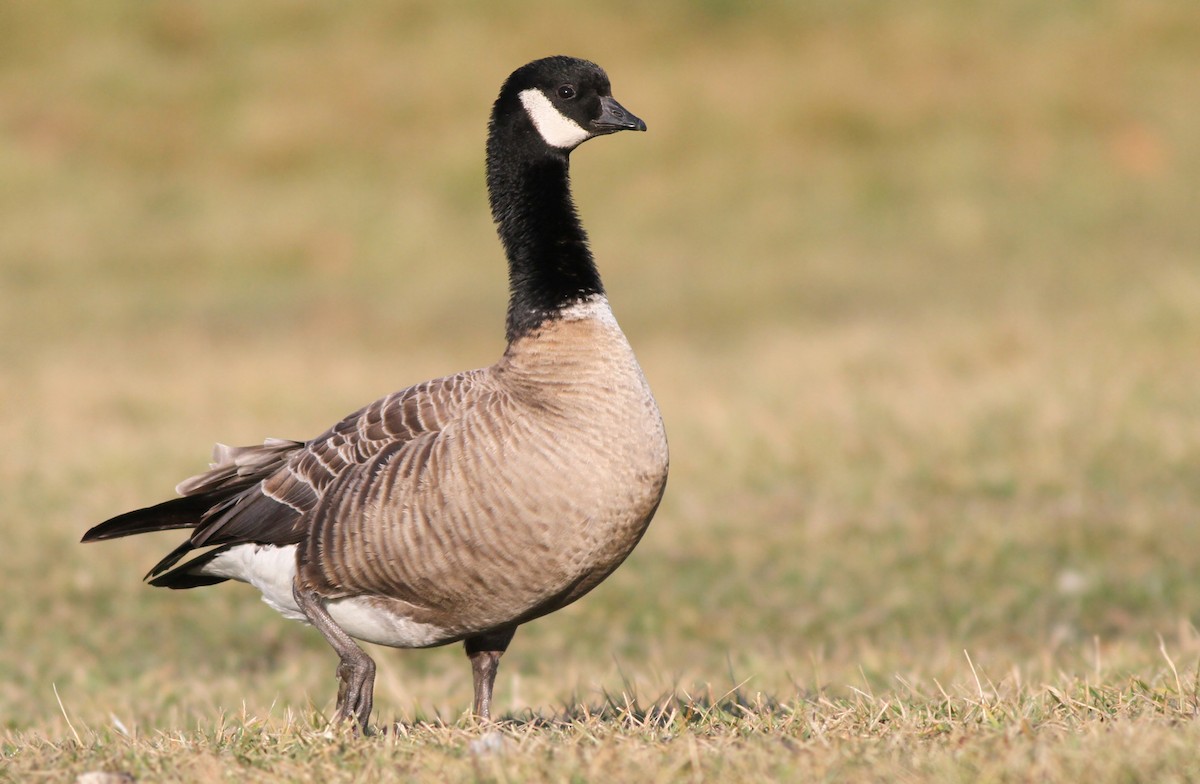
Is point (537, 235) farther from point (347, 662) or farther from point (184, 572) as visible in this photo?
point (184, 572)

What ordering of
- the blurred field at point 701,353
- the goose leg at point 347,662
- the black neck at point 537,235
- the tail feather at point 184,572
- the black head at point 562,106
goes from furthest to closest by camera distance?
the tail feather at point 184,572 → the black head at point 562,106 → the black neck at point 537,235 → the goose leg at point 347,662 → the blurred field at point 701,353

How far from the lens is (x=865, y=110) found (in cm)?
3256

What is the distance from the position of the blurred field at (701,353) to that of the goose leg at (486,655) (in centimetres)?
38

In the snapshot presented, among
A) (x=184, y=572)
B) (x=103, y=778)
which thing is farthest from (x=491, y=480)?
(x=184, y=572)

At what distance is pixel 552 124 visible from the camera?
19.4ft

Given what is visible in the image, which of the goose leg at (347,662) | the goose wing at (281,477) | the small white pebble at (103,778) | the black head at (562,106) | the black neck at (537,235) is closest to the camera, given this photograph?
the small white pebble at (103,778)

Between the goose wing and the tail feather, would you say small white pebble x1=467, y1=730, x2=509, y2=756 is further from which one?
the tail feather

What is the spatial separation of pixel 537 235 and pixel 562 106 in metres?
0.58

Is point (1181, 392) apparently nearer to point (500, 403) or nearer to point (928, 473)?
point (928, 473)

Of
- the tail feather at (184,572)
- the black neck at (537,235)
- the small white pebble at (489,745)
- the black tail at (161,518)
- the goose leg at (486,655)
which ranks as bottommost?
the goose leg at (486,655)

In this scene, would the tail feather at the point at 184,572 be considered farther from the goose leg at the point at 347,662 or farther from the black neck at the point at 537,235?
the black neck at the point at 537,235

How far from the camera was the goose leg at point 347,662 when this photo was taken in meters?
5.34

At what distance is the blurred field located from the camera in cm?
498

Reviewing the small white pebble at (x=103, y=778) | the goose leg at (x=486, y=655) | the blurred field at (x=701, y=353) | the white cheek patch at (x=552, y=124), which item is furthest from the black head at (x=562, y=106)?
the small white pebble at (x=103, y=778)
